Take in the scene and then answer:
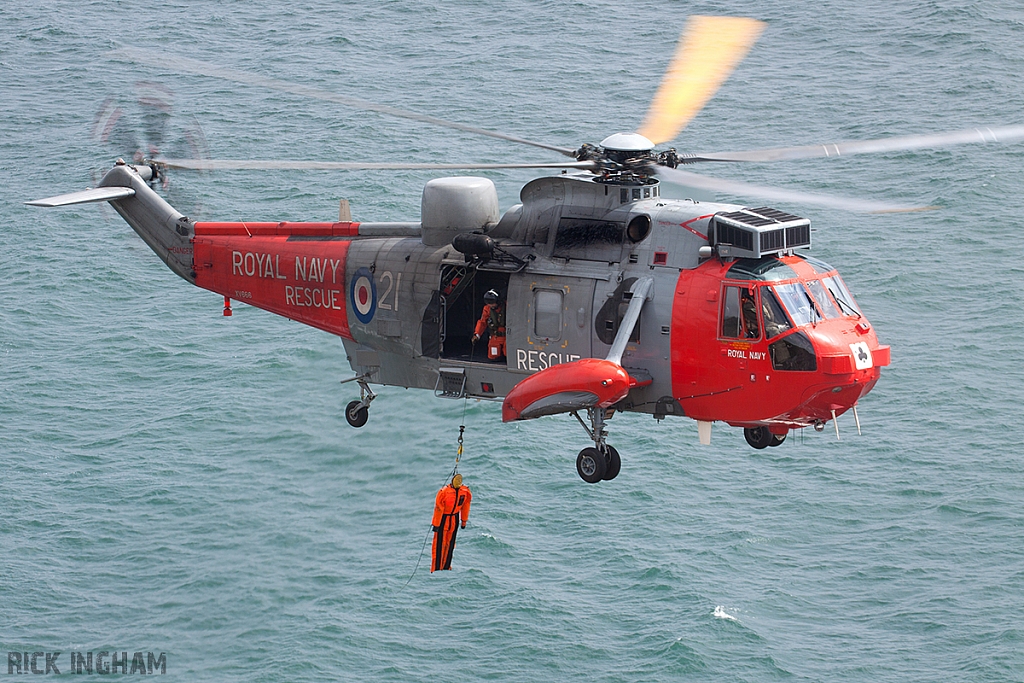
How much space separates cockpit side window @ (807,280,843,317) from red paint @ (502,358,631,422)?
378 cm

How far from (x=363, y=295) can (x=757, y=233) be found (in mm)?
9144

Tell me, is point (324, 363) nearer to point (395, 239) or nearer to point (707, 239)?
point (395, 239)

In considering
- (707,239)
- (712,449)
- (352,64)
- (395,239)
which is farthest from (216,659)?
(707,239)

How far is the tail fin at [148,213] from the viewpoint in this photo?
29406 mm

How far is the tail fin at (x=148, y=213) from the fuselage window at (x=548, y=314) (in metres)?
9.77

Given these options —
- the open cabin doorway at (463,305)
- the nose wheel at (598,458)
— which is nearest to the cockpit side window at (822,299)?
the nose wheel at (598,458)

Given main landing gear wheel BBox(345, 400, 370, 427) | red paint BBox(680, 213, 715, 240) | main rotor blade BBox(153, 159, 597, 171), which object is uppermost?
main rotor blade BBox(153, 159, 597, 171)

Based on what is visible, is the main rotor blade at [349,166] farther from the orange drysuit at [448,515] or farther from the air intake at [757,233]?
the orange drysuit at [448,515]

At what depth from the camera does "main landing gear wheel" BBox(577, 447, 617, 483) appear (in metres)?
22.1

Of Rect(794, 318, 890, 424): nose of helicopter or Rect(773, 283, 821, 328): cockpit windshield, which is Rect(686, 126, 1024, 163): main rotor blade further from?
Rect(794, 318, 890, 424): nose of helicopter

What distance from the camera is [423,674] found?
77.2 m

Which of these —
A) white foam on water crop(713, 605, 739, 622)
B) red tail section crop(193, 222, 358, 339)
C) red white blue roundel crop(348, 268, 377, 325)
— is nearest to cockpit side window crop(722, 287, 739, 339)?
red white blue roundel crop(348, 268, 377, 325)

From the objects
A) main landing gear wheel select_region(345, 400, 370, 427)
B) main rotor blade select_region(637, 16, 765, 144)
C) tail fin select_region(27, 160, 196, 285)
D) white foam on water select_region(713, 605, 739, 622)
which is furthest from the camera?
white foam on water select_region(713, 605, 739, 622)

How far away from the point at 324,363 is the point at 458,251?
50.8m
